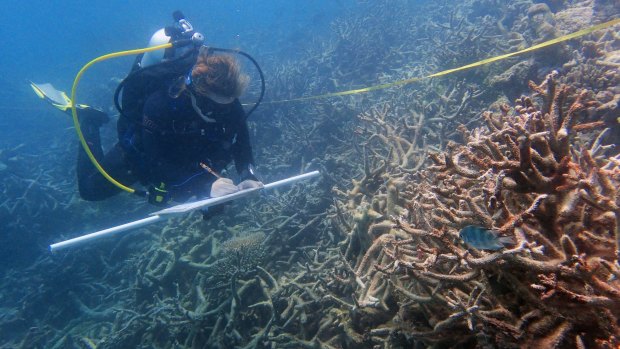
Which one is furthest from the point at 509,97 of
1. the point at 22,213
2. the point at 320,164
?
the point at 22,213

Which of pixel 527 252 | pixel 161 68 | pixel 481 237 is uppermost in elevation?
pixel 161 68

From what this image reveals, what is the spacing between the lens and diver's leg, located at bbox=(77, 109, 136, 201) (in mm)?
4777

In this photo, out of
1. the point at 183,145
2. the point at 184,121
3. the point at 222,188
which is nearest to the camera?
the point at 222,188

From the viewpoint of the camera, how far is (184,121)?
12.4 feet

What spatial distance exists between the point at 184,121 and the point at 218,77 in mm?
718

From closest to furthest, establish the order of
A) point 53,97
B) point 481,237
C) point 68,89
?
1. point 481,237
2. point 53,97
3. point 68,89

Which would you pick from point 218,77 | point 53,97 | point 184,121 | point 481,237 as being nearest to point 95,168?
point 53,97

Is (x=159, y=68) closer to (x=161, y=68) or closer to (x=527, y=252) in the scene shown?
(x=161, y=68)

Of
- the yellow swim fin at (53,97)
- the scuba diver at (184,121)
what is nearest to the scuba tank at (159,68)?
the scuba diver at (184,121)

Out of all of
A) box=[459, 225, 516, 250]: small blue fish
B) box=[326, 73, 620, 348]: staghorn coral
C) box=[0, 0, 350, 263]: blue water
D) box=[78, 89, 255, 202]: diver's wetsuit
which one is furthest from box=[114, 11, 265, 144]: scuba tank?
box=[0, 0, 350, 263]: blue water

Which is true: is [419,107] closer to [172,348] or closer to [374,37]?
[172,348]

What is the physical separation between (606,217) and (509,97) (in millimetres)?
4084

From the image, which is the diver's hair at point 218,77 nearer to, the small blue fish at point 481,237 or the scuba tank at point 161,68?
the scuba tank at point 161,68

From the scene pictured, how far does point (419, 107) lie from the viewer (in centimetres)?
559
